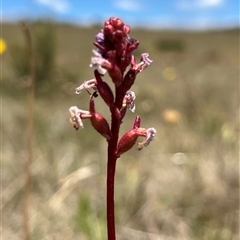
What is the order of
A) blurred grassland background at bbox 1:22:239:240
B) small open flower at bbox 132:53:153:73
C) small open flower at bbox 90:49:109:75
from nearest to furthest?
small open flower at bbox 90:49:109:75 < small open flower at bbox 132:53:153:73 < blurred grassland background at bbox 1:22:239:240

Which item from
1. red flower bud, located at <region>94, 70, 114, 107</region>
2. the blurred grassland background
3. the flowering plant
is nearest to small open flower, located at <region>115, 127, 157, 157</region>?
the flowering plant

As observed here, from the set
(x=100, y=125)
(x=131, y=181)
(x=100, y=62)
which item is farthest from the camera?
(x=131, y=181)

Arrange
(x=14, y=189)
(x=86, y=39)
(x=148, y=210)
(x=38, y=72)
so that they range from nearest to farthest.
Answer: (x=148, y=210)
(x=14, y=189)
(x=38, y=72)
(x=86, y=39)

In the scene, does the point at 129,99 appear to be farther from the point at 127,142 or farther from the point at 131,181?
the point at 131,181

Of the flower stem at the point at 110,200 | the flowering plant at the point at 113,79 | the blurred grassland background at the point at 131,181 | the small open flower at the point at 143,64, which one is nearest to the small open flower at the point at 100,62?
the flowering plant at the point at 113,79

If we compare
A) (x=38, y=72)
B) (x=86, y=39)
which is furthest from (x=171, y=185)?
(x=86, y=39)

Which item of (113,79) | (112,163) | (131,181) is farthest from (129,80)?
(131,181)

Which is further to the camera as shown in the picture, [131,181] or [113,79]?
[131,181]

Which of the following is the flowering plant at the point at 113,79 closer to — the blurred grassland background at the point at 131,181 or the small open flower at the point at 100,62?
the small open flower at the point at 100,62

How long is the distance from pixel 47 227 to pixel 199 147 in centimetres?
168

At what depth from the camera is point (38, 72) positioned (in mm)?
7449

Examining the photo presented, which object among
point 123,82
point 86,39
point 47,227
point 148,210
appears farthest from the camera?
point 86,39

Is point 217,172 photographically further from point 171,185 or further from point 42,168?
point 42,168

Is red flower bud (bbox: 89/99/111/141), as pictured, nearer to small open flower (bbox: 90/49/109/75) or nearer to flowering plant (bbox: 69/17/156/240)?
flowering plant (bbox: 69/17/156/240)
